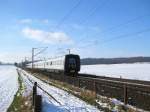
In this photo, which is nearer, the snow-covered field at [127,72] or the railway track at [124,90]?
the railway track at [124,90]

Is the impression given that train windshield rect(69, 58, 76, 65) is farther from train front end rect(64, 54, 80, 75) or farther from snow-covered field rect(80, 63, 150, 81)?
snow-covered field rect(80, 63, 150, 81)

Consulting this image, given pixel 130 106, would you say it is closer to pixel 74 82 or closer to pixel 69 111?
pixel 69 111

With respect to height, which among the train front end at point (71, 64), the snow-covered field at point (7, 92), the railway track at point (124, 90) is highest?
the train front end at point (71, 64)

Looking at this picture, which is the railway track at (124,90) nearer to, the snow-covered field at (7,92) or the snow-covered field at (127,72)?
the snow-covered field at (7,92)

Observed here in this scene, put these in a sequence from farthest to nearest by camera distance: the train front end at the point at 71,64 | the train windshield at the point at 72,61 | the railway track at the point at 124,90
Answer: the train windshield at the point at 72,61 → the train front end at the point at 71,64 → the railway track at the point at 124,90

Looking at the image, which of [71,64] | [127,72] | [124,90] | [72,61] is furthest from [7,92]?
[127,72]

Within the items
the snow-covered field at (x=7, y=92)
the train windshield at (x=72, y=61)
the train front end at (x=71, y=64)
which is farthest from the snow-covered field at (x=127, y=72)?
the snow-covered field at (x=7, y=92)

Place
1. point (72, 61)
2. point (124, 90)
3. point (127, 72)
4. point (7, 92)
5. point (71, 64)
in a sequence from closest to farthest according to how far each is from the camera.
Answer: point (124, 90)
point (7, 92)
point (71, 64)
point (72, 61)
point (127, 72)

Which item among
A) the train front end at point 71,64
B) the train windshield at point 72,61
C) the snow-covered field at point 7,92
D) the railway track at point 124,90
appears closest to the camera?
the railway track at point 124,90

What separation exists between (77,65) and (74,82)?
789 inches

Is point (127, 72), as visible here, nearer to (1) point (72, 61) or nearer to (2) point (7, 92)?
(1) point (72, 61)

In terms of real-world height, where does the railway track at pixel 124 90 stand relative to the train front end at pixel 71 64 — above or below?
below

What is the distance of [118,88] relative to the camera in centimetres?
1452

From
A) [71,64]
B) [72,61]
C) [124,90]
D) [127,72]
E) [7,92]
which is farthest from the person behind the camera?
[127,72]
